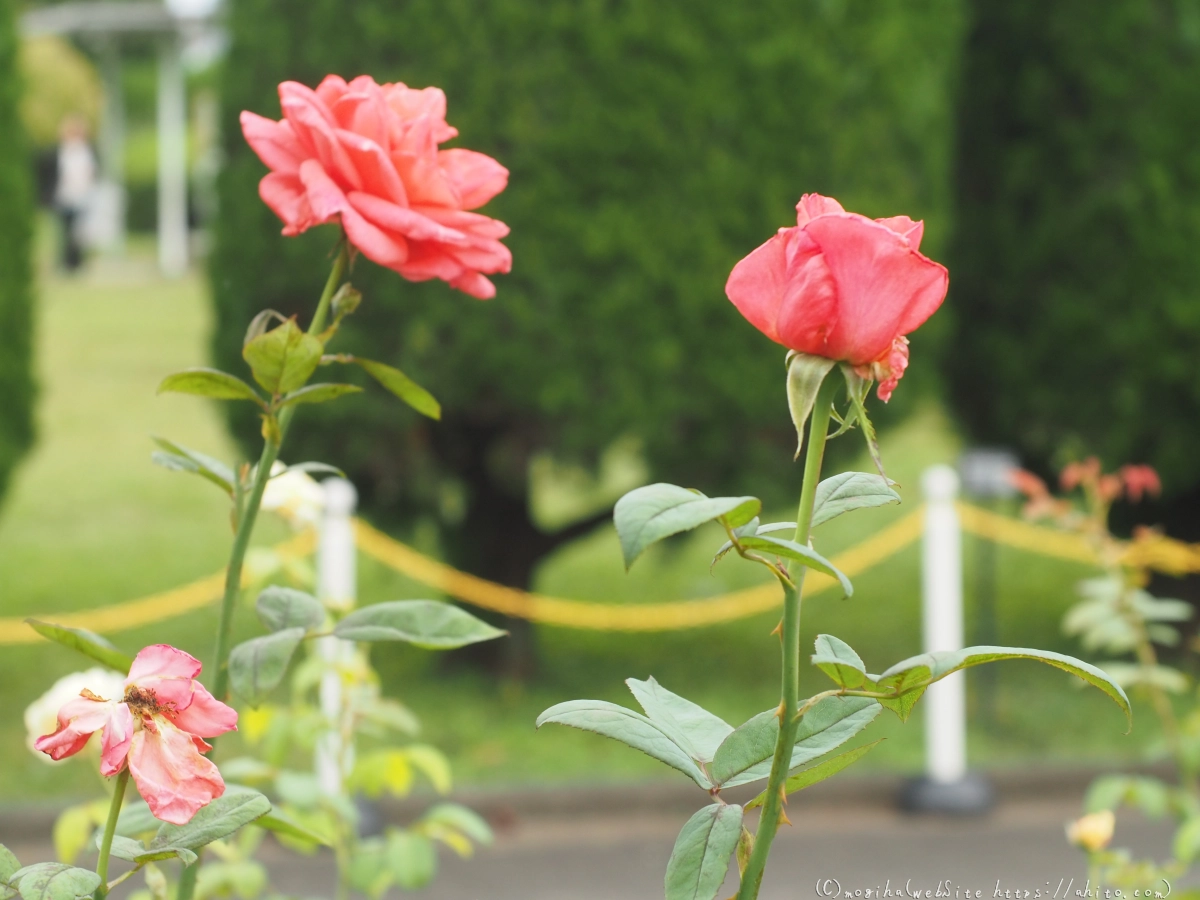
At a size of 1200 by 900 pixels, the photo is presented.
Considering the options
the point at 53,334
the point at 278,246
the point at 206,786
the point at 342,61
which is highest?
the point at 53,334

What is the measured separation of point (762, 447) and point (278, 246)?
171cm

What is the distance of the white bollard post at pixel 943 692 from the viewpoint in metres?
4.21

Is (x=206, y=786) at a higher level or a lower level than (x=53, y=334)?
lower

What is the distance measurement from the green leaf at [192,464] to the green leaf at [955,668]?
51 cm

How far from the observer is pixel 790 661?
0.70 meters

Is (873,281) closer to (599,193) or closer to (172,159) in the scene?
(599,193)

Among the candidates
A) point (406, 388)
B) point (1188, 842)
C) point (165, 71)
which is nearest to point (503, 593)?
point (1188, 842)

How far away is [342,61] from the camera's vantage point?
4.37 m

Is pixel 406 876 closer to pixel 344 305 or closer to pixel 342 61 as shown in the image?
pixel 344 305

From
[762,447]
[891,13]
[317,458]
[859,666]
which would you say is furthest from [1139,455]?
[859,666]

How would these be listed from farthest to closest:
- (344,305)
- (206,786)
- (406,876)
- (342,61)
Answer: (342,61) < (406,876) < (344,305) < (206,786)

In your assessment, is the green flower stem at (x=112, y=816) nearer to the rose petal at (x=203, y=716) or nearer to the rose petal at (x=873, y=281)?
the rose petal at (x=203, y=716)

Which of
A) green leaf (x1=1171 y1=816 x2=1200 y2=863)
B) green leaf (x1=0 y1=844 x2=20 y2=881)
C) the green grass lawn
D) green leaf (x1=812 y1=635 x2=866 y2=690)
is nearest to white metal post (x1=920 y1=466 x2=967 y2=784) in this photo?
the green grass lawn

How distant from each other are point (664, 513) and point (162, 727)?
0.91 feet
